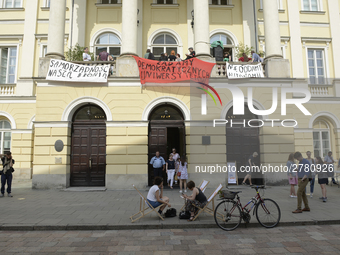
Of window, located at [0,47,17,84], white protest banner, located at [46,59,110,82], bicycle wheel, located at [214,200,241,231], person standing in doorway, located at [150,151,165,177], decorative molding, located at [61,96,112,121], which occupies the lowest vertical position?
bicycle wheel, located at [214,200,241,231]

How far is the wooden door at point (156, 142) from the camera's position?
42.3 feet

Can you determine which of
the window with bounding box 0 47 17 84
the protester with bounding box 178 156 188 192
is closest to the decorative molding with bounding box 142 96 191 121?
the protester with bounding box 178 156 188 192

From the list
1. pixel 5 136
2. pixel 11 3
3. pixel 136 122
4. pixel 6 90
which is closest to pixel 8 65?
pixel 6 90

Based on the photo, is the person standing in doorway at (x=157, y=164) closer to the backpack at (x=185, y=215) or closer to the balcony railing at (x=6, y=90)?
the backpack at (x=185, y=215)

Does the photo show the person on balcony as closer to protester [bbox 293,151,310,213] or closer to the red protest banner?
the red protest banner

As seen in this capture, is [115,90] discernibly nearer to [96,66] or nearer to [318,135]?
[96,66]

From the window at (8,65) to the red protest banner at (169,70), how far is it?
33.2 feet

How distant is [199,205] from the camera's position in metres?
6.95

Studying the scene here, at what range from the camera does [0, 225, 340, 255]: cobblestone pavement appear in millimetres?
5062

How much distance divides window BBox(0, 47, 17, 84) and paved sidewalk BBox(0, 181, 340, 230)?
9319 mm

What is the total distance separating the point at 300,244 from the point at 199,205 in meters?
2.61

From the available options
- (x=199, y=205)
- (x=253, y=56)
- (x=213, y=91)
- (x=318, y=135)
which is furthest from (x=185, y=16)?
(x=199, y=205)

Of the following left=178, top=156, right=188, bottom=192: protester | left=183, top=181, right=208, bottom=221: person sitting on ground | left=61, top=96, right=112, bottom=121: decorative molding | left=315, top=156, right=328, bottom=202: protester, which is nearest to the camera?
left=183, top=181, right=208, bottom=221: person sitting on ground

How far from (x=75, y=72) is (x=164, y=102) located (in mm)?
4921
